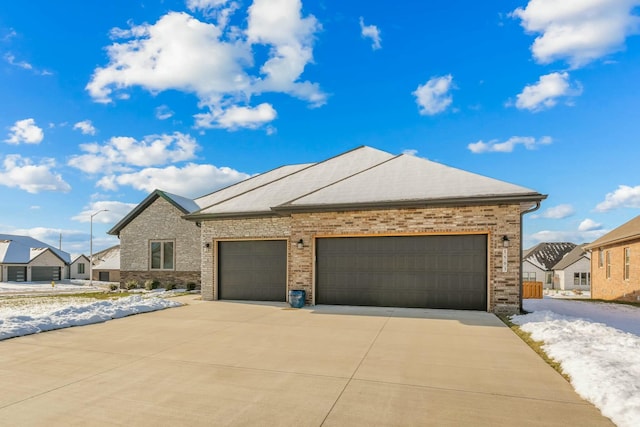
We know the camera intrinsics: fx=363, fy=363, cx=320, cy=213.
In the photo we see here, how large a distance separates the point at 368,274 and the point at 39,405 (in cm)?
989

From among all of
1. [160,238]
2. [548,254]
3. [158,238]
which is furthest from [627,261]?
[548,254]

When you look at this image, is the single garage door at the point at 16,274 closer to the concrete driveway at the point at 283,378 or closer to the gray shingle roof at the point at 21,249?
the gray shingle roof at the point at 21,249

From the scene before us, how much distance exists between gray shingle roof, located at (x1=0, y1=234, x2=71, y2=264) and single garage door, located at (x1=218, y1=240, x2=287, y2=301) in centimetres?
4156

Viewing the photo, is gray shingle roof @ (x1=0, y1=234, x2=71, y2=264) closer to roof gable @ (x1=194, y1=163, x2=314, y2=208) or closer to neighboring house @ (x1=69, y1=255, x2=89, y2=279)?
neighboring house @ (x1=69, y1=255, x2=89, y2=279)

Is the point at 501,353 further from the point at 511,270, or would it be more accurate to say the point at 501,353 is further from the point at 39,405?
the point at 39,405

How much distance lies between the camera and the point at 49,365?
20.5 feet

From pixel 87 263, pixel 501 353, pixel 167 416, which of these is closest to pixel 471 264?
pixel 501 353

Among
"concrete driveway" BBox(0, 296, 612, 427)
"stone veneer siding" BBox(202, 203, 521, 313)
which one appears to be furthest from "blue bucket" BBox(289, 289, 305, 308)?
"concrete driveway" BBox(0, 296, 612, 427)

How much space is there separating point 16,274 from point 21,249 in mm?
3575

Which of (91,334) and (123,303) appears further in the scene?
(123,303)

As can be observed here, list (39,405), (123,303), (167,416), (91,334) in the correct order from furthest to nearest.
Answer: (123,303) → (91,334) → (39,405) → (167,416)

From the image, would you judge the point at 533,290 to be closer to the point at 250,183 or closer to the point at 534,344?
the point at 534,344

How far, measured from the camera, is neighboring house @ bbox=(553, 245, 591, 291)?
44812 millimetres

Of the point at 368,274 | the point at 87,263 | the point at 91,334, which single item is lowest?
the point at 87,263
